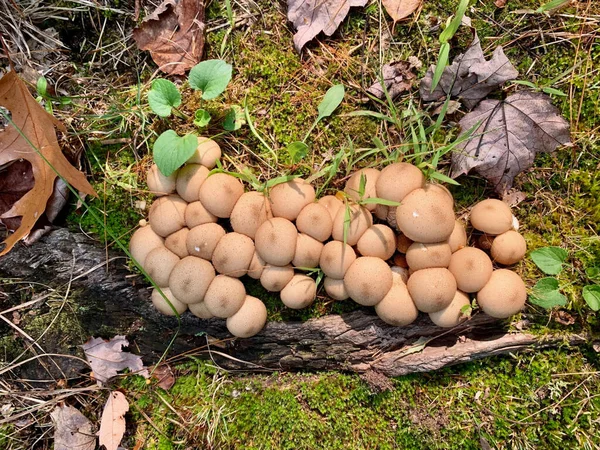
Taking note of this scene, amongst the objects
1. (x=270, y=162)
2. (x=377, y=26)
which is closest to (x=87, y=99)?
(x=270, y=162)

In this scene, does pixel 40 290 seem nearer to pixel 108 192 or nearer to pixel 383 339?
pixel 108 192

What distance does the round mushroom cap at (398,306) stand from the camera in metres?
2.53

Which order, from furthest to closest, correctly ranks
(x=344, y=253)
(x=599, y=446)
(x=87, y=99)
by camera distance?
(x=87, y=99), (x=599, y=446), (x=344, y=253)

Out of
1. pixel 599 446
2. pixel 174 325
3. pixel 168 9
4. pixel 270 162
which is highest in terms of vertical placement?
pixel 168 9

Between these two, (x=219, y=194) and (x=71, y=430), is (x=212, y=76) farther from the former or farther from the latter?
(x=71, y=430)

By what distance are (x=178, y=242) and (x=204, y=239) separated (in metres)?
0.20

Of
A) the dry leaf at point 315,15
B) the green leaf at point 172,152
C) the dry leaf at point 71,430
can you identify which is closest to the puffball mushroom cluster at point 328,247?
the green leaf at point 172,152

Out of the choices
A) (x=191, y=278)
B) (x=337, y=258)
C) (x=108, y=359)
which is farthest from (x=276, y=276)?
(x=108, y=359)

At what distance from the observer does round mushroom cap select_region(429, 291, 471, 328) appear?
256 cm

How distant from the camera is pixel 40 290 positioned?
3.27 m

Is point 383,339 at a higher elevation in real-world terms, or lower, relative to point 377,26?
lower

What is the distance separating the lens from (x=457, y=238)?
8.48ft

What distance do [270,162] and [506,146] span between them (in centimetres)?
154

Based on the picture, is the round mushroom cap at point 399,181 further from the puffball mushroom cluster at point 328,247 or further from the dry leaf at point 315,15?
the dry leaf at point 315,15
